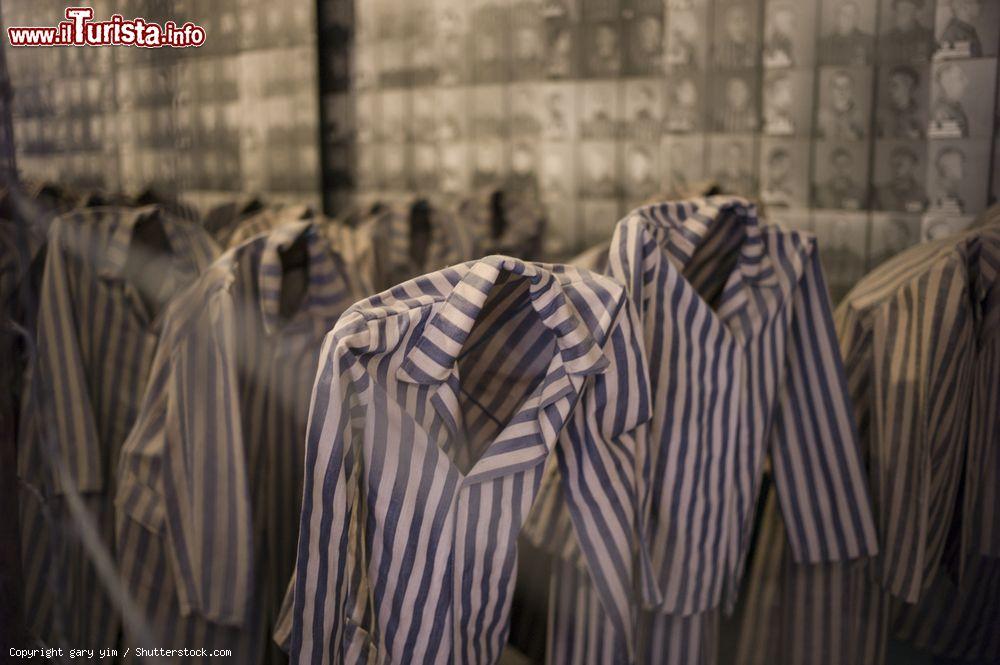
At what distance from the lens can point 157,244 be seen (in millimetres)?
1583

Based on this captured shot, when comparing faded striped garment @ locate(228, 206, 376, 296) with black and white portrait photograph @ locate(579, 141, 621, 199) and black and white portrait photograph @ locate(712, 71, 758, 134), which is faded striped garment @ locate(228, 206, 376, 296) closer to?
black and white portrait photograph @ locate(579, 141, 621, 199)

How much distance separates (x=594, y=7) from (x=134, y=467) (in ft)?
6.74

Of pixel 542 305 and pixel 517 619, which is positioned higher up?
pixel 542 305

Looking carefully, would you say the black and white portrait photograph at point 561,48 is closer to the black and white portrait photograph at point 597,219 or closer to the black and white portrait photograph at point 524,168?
the black and white portrait photograph at point 524,168

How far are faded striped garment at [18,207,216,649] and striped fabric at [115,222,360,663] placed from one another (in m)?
0.11

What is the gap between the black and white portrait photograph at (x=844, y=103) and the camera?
2.12m

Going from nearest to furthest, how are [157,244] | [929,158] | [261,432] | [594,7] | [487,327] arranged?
[487,327]
[261,432]
[157,244]
[929,158]
[594,7]

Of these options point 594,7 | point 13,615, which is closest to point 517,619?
point 13,615

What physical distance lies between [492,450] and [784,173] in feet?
5.31

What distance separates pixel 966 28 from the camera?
191 cm

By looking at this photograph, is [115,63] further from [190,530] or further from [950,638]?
[950,638]

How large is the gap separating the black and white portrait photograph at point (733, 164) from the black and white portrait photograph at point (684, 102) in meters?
0.09

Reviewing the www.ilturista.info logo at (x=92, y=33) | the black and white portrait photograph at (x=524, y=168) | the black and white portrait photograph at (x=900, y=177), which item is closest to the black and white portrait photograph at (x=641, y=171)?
the black and white portrait photograph at (x=524, y=168)

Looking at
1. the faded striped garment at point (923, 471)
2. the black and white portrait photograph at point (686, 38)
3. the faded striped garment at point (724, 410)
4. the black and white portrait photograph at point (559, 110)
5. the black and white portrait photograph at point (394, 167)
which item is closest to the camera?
the faded striped garment at point (724, 410)
